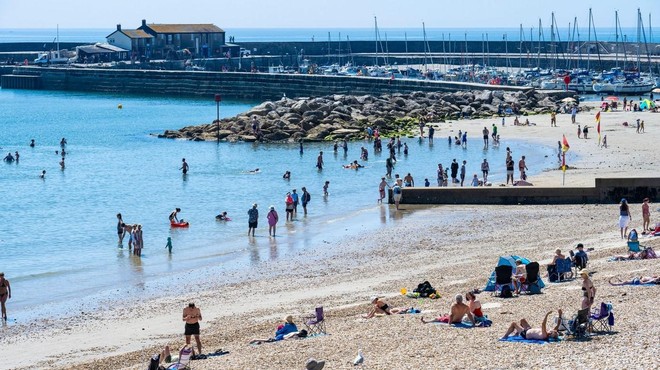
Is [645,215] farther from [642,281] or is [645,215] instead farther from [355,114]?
[355,114]

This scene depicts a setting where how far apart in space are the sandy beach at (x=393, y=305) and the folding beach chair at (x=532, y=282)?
30 cm

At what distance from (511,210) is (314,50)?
103602mm

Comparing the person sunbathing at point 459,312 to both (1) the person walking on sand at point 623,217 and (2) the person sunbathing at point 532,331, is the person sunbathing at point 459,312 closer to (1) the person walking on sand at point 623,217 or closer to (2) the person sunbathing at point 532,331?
(2) the person sunbathing at point 532,331

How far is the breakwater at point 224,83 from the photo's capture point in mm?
79688

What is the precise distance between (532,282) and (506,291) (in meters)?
0.50

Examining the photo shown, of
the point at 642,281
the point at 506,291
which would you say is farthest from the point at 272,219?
the point at 642,281

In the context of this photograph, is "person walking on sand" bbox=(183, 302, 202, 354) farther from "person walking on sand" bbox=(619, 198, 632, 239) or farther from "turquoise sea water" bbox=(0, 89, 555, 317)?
"person walking on sand" bbox=(619, 198, 632, 239)

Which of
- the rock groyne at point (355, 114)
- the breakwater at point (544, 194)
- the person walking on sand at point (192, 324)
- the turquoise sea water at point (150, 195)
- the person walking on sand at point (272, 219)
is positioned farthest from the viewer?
the rock groyne at point (355, 114)

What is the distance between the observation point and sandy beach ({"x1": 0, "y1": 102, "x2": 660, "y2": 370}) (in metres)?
13.7

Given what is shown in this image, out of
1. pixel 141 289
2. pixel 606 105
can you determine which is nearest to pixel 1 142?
pixel 606 105

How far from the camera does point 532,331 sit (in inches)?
554

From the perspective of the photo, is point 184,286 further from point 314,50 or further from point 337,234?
point 314,50

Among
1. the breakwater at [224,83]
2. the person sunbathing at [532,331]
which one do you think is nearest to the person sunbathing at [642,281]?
the person sunbathing at [532,331]

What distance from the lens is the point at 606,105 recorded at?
209 feet
